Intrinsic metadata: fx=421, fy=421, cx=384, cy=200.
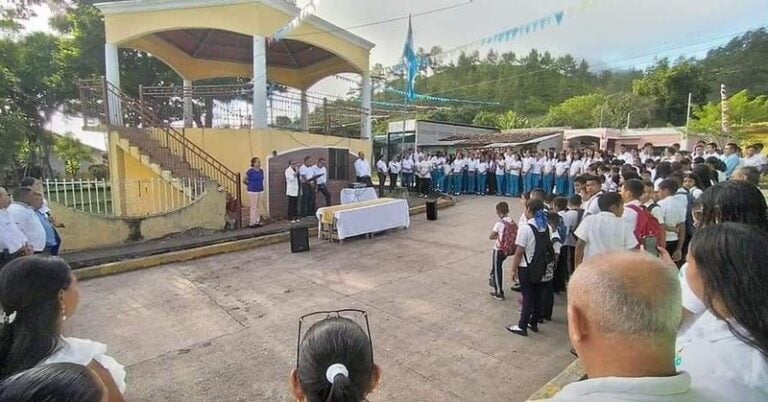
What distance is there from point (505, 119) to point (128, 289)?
3828cm

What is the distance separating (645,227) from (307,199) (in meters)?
8.56

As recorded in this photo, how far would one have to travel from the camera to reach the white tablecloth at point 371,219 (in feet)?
28.5

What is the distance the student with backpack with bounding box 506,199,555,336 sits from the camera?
14.2ft

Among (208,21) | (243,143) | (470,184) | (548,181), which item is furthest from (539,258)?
(470,184)

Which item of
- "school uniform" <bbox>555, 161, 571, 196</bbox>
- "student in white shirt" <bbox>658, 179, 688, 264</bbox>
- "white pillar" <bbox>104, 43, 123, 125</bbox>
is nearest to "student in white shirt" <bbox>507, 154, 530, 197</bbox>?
"school uniform" <bbox>555, 161, 571, 196</bbox>

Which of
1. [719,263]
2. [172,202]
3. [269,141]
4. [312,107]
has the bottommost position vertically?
[172,202]

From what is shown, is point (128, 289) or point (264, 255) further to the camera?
point (264, 255)

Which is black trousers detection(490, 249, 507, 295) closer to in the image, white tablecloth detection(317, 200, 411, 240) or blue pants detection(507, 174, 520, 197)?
white tablecloth detection(317, 200, 411, 240)

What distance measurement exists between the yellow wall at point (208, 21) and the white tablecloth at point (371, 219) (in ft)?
17.4

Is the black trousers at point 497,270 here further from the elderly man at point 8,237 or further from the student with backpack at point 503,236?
the elderly man at point 8,237

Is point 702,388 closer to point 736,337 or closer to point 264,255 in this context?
point 736,337

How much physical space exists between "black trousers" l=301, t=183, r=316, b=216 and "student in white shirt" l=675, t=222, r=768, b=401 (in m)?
10.0

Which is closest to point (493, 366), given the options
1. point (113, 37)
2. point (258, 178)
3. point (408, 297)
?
point (408, 297)

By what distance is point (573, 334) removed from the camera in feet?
3.89
